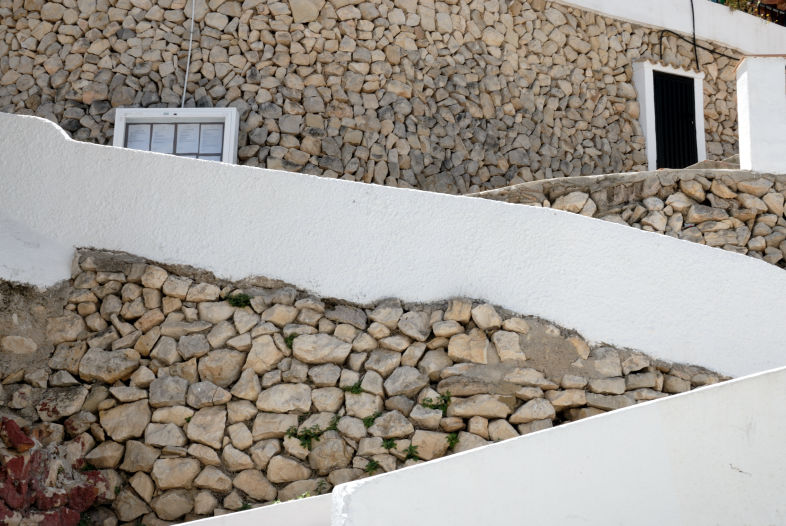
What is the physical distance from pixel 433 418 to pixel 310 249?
1345 millimetres

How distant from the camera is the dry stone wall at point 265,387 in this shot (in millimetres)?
4945

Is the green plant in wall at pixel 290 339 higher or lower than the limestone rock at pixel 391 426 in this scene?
higher

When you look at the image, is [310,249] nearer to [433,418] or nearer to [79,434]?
[433,418]

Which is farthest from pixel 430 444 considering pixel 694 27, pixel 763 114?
pixel 694 27

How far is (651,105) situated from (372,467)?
7359 millimetres

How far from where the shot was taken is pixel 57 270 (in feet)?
18.7

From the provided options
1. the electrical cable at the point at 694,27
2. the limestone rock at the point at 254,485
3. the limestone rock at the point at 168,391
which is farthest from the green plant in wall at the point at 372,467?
the electrical cable at the point at 694,27

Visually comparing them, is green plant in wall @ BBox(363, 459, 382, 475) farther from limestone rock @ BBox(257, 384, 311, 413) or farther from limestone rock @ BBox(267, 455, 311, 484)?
limestone rock @ BBox(257, 384, 311, 413)

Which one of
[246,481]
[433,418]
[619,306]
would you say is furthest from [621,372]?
[246,481]

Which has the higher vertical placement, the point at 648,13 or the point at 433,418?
the point at 648,13

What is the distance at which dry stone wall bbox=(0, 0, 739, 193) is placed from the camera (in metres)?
9.04

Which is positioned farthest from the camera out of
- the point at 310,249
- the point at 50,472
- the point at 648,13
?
the point at 648,13

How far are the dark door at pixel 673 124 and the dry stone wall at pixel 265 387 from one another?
6.21 meters

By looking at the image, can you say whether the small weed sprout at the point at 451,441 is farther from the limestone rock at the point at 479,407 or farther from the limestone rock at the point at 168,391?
the limestone rock at the point at 168,391
